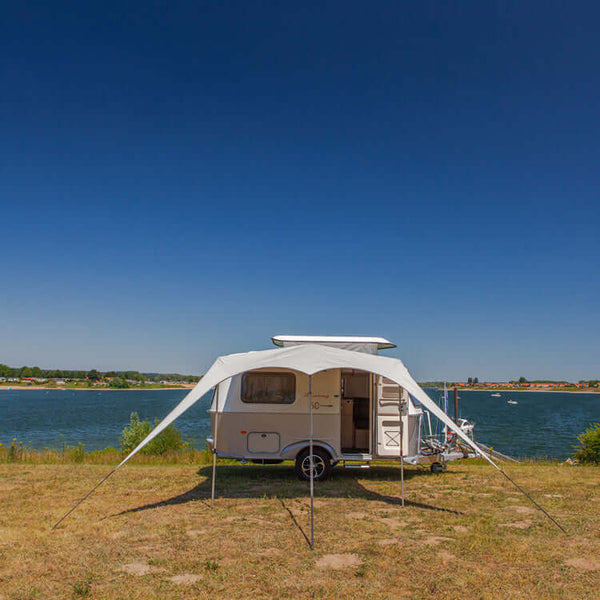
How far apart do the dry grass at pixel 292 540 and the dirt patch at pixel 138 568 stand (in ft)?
0.06

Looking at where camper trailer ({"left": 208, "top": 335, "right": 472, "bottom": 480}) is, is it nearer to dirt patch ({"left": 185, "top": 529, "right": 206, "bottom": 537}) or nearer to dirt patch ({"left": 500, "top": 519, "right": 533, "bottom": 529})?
dirt patch ({"left": 500, "top": 519, "right": 533, "bottom": 529})

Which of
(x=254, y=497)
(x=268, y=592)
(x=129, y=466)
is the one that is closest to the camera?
(x=268, y=592)

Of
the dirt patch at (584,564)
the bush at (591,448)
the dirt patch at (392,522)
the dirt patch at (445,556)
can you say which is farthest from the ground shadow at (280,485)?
the bush at (591,448)

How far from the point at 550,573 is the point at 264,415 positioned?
206 inches

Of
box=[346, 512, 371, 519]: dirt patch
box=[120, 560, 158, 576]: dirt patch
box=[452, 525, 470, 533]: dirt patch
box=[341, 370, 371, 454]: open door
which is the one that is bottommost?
box=[120, 560, 158, 576]: dirt patch

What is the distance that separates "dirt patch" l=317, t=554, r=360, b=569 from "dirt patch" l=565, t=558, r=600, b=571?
2.14m

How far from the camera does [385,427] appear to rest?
930cm

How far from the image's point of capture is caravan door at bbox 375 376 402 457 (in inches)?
362

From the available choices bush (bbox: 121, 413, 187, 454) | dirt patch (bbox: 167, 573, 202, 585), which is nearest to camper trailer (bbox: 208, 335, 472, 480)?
dirt patch (bbox: 167, 573, 202, 585)

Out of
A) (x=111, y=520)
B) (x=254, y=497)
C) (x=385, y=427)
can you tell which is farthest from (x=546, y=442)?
(x=111, y=520)

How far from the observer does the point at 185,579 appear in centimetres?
467

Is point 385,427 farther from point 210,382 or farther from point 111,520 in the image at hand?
point 111,520

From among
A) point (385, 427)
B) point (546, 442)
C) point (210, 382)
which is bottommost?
point (546, 442)

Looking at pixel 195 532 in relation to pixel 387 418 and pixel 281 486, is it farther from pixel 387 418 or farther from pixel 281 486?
pixel 387 418
